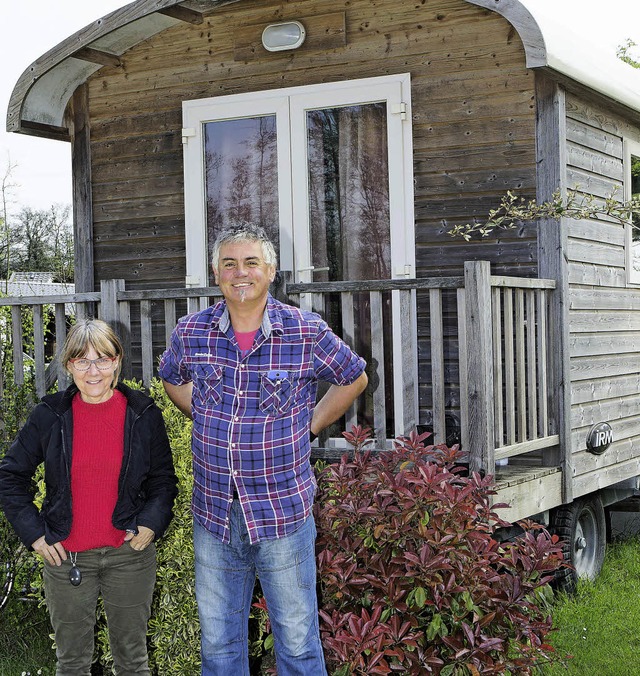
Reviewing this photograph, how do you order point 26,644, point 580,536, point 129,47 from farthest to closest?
point 129,47, point 580,536, point 26,644

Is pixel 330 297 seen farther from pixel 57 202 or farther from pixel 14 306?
pixel 57 202

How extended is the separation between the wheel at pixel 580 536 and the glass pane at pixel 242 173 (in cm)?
280

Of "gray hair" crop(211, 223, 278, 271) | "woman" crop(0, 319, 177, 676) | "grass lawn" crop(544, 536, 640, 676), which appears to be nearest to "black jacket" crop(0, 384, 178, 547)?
"woman" crop(0, 319, 177, 676)

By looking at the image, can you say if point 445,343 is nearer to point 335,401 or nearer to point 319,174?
point 319,174

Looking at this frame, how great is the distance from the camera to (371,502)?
4.41 m

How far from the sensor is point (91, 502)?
12.3ft

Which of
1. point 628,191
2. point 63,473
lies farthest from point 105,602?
point 628,191

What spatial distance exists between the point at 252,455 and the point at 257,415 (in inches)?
5.3

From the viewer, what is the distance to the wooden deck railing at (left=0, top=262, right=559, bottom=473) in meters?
5.37

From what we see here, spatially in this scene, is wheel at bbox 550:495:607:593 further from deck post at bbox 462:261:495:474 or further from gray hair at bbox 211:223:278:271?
gray hair at bbox 211:223:278:271

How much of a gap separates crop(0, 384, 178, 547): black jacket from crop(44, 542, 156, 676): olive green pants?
0.12m

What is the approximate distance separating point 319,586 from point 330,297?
10.5ft

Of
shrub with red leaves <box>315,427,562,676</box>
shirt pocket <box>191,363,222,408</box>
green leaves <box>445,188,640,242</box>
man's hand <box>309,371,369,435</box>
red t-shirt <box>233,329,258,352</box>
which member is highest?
green leaves <box>445,188,640,242</box>

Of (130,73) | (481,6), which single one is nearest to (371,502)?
(481,6)
